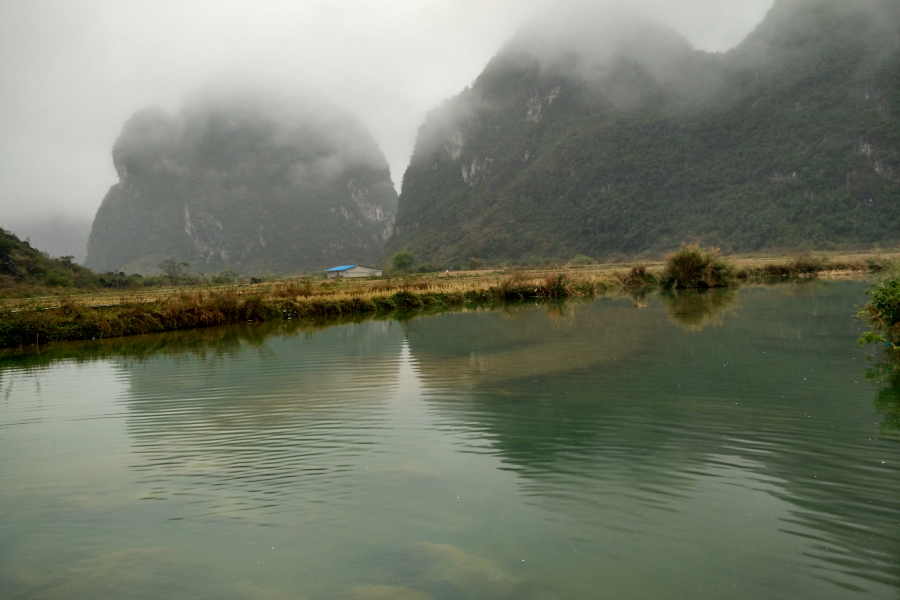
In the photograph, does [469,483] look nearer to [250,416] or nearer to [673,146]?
[250,416]

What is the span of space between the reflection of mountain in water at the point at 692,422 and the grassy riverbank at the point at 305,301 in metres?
15.4

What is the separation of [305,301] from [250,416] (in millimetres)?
22227

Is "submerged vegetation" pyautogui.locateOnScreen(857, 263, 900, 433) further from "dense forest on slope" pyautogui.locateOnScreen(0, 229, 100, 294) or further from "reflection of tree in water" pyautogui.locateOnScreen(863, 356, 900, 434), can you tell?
"dense forest on slope" pyautogui.locateOnScreen(0, 229, 100, 294)

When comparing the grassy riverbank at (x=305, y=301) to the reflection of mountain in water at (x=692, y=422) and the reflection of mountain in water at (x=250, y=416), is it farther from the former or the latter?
the reflection of mountain in water at (x=692, y=422)

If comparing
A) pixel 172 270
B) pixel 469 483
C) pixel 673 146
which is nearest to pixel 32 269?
pixel 172 270

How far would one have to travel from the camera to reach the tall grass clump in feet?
125

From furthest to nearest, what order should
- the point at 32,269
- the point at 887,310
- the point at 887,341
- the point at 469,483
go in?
the point at 32,269
the point at 887,310
the point at 887,341
the point at 469,483

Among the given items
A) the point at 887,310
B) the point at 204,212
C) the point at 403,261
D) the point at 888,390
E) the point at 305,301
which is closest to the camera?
the point at 888,390

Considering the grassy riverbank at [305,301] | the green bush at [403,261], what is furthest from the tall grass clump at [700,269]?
the green bush at [403,261]

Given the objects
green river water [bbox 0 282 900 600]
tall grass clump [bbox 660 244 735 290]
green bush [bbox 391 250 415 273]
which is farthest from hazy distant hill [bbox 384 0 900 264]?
green river water [bbox 0 282 900 600]

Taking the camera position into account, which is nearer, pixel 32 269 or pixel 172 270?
pixel 32 269

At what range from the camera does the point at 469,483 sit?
5.70m

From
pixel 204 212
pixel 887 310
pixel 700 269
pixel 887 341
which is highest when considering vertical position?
pixel 204 212

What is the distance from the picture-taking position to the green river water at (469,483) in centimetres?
404
